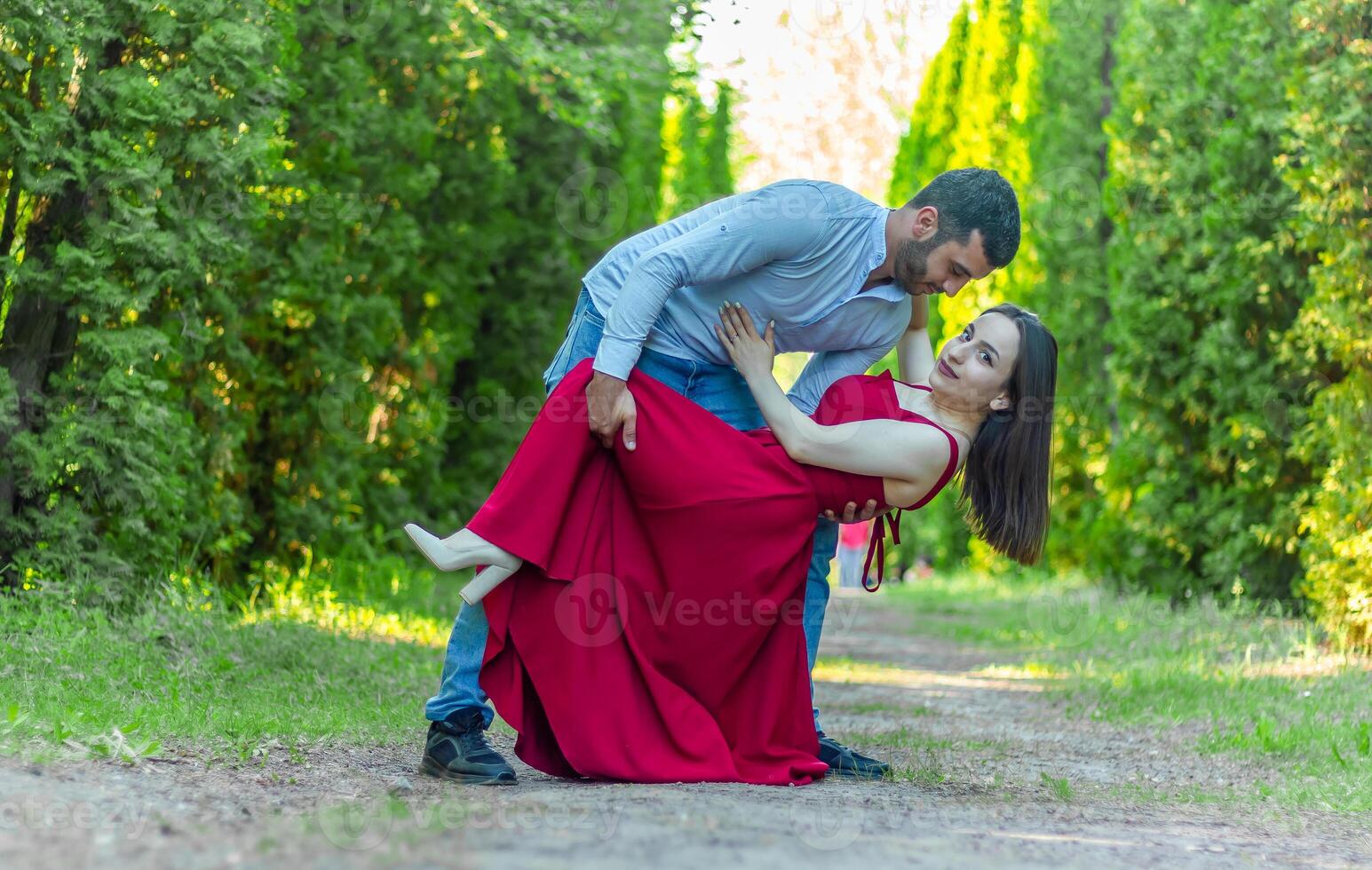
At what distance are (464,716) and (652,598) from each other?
60 centimetres

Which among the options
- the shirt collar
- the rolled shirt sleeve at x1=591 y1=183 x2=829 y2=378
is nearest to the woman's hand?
the rolled shirt sleeve at x1=591 y1=183 x2=829 y2=378

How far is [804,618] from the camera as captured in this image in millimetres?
4125

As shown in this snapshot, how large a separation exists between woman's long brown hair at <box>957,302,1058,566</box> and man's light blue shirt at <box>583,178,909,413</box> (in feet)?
1.31

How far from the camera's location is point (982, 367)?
12.6 feet

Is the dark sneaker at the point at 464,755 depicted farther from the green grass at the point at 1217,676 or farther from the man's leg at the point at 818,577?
the green grass at the point at 1217,676

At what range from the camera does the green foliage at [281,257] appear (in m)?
5.05

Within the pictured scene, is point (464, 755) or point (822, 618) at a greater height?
point (822, 618)

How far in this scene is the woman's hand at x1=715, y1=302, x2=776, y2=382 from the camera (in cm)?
373

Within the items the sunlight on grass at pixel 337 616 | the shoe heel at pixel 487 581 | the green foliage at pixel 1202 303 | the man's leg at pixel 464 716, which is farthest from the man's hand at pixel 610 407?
the green foliage at pixel 1202 303

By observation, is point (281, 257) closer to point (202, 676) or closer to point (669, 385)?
point (202, 676)

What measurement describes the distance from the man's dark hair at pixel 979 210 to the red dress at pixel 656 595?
21.2 inches

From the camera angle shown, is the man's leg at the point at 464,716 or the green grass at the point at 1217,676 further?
the green grass at the point at 1217,676

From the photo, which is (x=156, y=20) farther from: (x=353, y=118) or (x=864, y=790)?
(x=864, y=790)

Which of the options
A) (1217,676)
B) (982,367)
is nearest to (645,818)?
(982,367)
